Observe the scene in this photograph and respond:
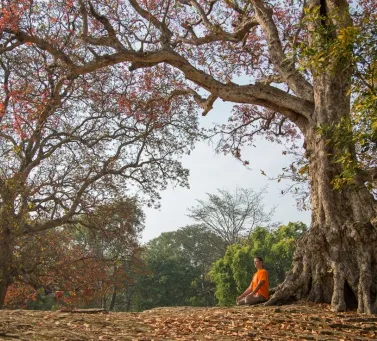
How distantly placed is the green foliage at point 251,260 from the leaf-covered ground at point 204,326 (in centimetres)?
2122

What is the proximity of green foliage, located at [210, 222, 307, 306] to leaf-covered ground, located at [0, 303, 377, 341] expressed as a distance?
2122cm

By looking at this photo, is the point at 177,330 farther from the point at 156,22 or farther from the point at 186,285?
the point at 186,285

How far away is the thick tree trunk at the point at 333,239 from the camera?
22.6 feet

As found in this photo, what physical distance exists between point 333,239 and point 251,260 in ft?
69.3

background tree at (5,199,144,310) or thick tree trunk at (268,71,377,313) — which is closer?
thick tree trunk at (268,71,377,313)

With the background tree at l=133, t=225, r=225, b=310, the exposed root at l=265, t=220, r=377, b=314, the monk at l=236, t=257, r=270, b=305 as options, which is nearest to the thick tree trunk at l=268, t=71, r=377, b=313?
the exposed root at l=265, t=220, r=377, b=314

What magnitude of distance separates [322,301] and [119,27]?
7.54m

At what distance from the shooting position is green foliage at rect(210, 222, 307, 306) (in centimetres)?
2756

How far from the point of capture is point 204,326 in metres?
5.59

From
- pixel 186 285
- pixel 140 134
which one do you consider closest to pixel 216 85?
pixel 140 134

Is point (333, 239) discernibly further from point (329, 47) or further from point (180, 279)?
point (180, 279)

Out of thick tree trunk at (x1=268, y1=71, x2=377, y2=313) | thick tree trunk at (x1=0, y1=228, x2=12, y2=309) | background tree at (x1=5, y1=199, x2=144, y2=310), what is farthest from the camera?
background tree at (x1=5, y1=199, x2=144, y2=310)

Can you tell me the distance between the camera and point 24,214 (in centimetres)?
1295

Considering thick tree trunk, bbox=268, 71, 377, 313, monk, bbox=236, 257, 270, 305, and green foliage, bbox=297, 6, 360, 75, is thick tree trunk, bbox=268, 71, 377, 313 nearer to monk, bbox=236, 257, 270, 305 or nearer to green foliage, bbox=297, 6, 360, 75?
monk, bbox=236, 257, 270, 305
